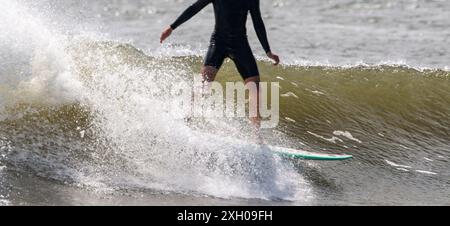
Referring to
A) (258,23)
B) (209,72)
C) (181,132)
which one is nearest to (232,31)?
(258,23)

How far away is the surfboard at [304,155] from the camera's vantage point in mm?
8141

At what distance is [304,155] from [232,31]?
1.56m

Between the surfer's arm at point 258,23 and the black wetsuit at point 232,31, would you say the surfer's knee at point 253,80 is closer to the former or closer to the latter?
the black wetsuit at point 232,31

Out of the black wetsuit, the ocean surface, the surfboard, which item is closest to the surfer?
the black wetsuit

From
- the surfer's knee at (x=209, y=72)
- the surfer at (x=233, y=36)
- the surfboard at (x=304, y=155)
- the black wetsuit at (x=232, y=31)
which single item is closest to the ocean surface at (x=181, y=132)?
the surfboard at (x=304, y=155)

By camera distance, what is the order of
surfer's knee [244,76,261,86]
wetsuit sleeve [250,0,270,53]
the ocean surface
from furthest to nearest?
surfer's knee [244,76,261,86] < wetsuit sleeve [250,0,270,53] < the ocean surface

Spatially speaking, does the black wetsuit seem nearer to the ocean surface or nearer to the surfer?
the surfer

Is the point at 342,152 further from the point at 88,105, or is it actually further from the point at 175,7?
the point at 175,7

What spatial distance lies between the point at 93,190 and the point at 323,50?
11.4 meters

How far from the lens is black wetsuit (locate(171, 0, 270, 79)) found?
8086mm

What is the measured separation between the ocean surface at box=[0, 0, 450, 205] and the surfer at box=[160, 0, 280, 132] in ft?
2.33

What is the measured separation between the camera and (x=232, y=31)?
813 centimetres

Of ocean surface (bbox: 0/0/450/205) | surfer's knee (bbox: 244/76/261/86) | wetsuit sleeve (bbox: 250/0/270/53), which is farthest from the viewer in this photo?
surfer's knee (bbox: 244/76/261/86)

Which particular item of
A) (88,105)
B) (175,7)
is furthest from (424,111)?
(175,7)
